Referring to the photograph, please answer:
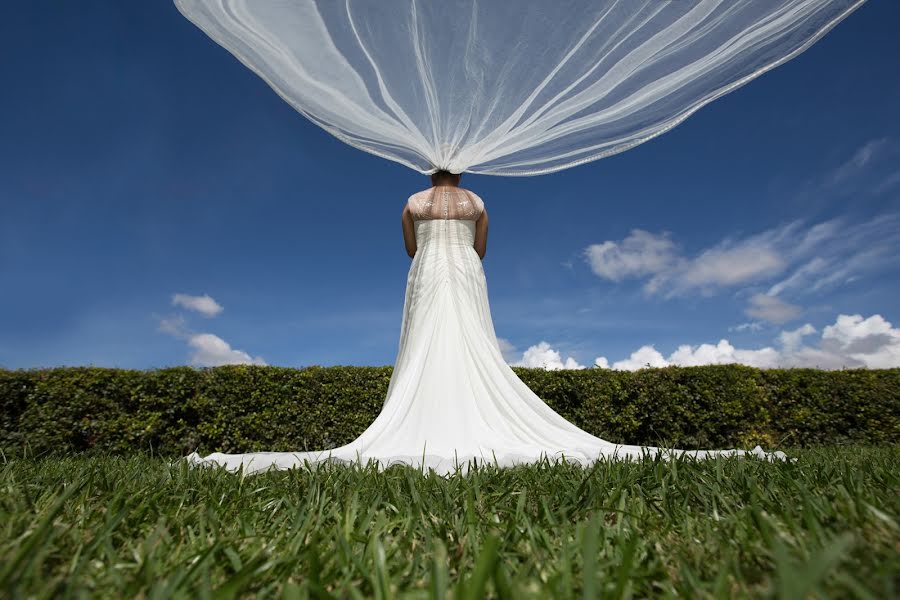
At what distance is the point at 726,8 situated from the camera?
3879 mm

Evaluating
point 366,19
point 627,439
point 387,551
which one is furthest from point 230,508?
point 627,439

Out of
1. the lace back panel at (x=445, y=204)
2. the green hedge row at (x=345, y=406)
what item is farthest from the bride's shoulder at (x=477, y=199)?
the green hedge row at (x=345, y=406)

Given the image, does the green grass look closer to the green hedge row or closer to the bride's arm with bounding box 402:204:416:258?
the bride's arm with bounding box 402:204:416:258

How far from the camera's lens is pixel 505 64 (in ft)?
14.3

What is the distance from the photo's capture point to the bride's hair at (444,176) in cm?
552

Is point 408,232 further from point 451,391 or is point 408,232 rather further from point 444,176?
point 451,391

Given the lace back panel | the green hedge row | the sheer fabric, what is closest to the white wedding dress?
the lace back panel

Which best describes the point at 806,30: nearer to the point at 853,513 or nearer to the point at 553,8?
the point at 553,8

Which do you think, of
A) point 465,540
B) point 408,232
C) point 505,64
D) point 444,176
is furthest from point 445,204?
point 465,540

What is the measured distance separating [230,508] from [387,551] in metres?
0.87

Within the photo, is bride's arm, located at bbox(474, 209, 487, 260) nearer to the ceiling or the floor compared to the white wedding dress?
nearer to the ceiling

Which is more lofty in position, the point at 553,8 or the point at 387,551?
the point at 553,8

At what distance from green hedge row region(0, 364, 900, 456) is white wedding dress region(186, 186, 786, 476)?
3187 mm

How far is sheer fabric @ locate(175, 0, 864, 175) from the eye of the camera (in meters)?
3.94
